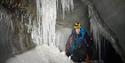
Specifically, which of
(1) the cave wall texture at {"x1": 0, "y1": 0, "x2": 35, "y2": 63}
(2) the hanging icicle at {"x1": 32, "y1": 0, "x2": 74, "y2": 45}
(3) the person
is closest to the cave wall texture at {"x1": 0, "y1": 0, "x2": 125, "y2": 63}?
(1) the cave wall texture at {"x1": 0, "y1": 0, "x2": 35, "y2": 63}

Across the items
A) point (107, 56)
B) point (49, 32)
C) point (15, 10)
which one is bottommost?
point (107, 56)

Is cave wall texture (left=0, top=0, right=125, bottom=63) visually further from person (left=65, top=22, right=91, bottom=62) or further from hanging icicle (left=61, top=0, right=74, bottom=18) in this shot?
person (left=65, top=22, right=91, bottom=62)

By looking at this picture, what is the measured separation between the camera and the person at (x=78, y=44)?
7.13 m

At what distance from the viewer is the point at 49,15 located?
6.80m

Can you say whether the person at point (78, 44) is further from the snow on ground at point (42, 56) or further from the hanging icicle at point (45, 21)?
the hanging icicle at point (45, 21)

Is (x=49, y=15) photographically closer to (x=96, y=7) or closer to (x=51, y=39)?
(x=51, y=39)

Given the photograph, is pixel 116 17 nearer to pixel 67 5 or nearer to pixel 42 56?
pixel 67 5

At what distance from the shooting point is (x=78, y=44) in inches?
281

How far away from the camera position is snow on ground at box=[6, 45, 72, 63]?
6133mm

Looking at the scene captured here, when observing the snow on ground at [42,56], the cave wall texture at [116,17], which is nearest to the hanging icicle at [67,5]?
the cave wall texture at [116,17]

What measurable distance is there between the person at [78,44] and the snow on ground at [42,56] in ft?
0.98

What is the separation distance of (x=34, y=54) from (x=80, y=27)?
1355 millimetres

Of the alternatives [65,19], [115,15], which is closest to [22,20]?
[65,19]

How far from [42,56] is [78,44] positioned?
3.52 feet
